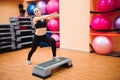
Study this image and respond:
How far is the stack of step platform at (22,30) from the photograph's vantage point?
4.68m

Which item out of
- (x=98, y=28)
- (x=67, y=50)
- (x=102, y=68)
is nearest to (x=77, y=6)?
(x=98, y=28)

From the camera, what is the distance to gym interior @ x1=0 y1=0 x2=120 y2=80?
283cm

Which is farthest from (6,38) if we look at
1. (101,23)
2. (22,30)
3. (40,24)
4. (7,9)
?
(101,23)

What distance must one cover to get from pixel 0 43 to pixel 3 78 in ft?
6.37

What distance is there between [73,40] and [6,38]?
202cm

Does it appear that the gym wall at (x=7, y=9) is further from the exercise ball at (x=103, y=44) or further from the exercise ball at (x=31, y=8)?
the exercise ball at (x=103, y=44)

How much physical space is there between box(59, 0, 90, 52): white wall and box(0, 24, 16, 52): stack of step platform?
1.54 metres

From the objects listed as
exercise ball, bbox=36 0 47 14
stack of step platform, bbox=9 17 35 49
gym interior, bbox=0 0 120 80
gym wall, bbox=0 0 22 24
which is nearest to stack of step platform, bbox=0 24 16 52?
gym interior, bbox=0 0 120 80

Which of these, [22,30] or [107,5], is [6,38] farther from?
[107,5]

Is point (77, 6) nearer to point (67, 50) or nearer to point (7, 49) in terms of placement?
point (67, 50)

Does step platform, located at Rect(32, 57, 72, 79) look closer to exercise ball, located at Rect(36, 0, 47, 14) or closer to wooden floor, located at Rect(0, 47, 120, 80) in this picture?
wooden floor, located at Rect(0, 47, 120, 80)

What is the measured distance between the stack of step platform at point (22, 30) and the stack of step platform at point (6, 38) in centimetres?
15

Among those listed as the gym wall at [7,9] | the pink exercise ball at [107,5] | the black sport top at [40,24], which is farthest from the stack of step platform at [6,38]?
the pink exercise ball at [107,5]

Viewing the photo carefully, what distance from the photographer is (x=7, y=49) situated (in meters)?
4.53
